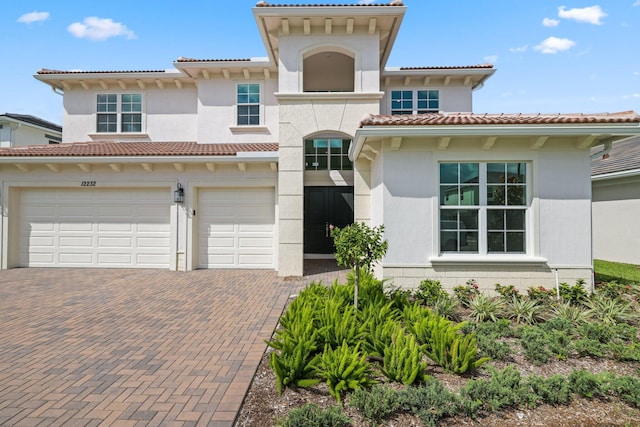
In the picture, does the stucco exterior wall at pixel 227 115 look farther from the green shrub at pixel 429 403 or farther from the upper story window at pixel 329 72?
the green shrub at pixel 429 403

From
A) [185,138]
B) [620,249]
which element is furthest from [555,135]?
[185,138]

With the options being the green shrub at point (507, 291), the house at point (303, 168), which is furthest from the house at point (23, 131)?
the green shrub at point (507, 291)

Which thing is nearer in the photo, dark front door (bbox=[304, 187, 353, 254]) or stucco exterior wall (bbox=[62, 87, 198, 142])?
dark front door (bbox=[304, 187, 353, 254])

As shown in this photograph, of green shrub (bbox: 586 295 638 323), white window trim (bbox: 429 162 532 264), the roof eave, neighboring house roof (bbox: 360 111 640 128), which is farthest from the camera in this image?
white window trim (bbox: 429 162 532 264)

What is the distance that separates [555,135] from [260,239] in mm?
8314

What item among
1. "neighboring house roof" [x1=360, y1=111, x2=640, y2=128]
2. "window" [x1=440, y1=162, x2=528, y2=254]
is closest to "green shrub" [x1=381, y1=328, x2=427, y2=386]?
"window" [x1=440, y1=162, x2=528, y2=254]

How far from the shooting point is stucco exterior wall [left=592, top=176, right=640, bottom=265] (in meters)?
12.2

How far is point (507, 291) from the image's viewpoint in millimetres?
6941

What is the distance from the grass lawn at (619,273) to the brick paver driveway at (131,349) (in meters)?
8.71

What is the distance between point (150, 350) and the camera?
4852 millimetres

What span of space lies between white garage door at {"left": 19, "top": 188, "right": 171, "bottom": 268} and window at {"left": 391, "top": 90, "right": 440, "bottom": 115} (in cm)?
915

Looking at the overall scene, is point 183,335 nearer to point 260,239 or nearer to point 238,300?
point 238,300

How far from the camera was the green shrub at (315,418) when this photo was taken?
9.85ft

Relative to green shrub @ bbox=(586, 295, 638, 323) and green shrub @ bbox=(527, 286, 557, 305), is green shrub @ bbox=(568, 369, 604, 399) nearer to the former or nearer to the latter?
green shrub @ bbox=(586, 295, 638, 323)
